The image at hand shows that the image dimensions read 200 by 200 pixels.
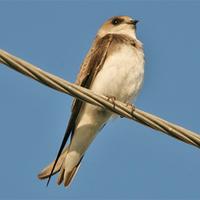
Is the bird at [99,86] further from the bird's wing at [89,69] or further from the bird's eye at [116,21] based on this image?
the bird's eye at [116,21]

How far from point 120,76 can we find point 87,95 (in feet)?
6.59

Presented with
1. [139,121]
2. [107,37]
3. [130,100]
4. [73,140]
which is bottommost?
[139,121]

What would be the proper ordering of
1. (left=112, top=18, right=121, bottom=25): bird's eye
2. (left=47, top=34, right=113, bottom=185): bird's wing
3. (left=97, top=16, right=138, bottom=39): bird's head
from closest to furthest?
(left=47, top=34, right=113, bottom=185): bird's wing
(left=97, top=16, right=138, bottom=39): bird's head
(left=112, top=18, right=121, bottom=25): bird's eye

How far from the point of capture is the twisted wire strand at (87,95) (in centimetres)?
405

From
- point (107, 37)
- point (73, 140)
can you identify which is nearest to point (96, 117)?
point (73, 140)

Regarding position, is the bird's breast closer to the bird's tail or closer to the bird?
the bird

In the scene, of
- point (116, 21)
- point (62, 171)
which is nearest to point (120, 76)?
point (62, 171)

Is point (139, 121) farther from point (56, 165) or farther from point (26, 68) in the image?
point (56, 165)

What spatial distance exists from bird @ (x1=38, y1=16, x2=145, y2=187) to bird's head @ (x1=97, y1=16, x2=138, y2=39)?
0.49 m

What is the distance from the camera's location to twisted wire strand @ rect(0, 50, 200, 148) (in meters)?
4.05

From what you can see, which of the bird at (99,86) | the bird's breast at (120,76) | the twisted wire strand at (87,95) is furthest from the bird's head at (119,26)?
the twisted wire strand at (87,95)

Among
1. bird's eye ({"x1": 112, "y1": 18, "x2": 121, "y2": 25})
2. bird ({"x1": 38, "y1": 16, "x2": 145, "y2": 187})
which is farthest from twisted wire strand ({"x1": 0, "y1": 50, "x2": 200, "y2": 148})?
bird's eye ({"x1": 112, "y1": 18, "x2": 121, "y2": 25})

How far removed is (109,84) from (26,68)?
2.32m

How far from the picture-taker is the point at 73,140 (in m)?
6.66
